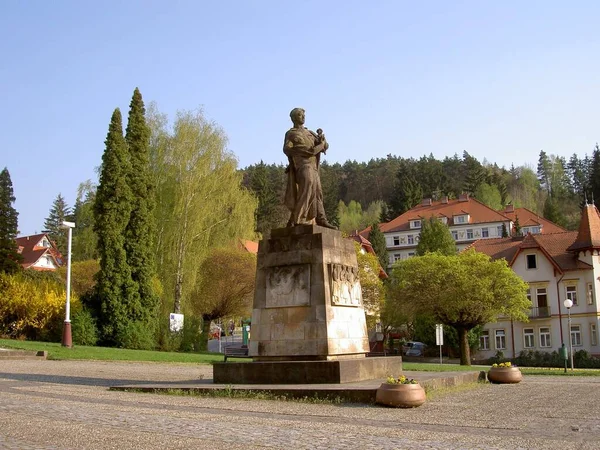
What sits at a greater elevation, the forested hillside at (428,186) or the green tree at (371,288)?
the forested hillside at (428,186)

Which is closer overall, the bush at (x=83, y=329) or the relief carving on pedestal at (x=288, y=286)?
the relief carving on pedestal at (x=288, y=286)

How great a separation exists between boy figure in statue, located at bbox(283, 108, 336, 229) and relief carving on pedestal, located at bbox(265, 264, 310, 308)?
131 centimetres

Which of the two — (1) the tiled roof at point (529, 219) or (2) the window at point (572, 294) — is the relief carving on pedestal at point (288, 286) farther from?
(1) the tiled roof at point (529, 219)

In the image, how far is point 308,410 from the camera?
10.9 m

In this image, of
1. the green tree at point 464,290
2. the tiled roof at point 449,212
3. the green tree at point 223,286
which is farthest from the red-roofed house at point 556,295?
the tiled roof at point 449,212

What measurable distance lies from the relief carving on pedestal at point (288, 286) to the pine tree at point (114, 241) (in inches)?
934

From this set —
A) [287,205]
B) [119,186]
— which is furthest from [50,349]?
[287,205]

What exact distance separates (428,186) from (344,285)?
103m

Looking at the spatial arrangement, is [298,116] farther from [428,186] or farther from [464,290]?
[428,186]

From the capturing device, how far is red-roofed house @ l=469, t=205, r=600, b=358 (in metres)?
50.0

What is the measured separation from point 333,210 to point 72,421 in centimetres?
10320

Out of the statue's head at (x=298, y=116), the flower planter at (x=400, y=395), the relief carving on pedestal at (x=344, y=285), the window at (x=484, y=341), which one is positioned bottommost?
the window at (x=484, y=341)

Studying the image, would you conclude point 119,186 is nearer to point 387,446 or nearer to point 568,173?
point 387,446

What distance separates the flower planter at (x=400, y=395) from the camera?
443 inches
